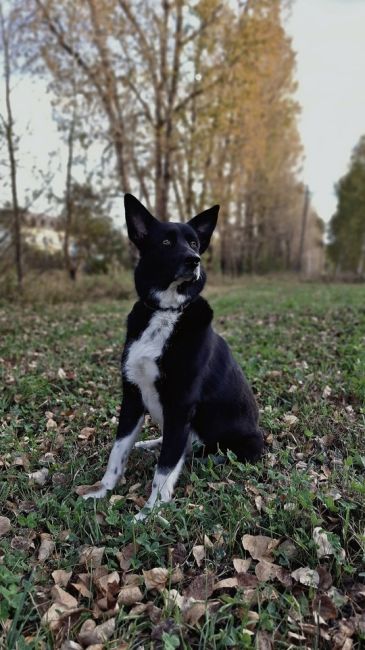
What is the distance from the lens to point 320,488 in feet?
8.82

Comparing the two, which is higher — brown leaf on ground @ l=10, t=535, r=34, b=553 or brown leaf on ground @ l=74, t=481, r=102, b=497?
brown leaf on ground @ l=74, t=481, r=102, b=497

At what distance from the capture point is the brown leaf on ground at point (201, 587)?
205 cm

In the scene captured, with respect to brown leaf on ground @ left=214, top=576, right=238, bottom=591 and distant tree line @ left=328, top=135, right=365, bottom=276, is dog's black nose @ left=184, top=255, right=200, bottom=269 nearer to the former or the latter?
brown leaf on ground @ left=214, top=576, right=238, bottom=591

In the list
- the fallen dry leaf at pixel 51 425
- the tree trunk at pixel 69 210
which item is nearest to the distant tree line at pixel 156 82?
the tree trunk at pixel 69 210

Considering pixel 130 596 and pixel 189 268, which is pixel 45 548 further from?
pixel 189 268

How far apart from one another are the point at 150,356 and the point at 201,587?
121 centimetres

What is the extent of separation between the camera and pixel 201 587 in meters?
2.09

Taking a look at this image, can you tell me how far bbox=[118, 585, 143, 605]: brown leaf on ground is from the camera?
2021mm

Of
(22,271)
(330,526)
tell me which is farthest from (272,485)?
(22,271)

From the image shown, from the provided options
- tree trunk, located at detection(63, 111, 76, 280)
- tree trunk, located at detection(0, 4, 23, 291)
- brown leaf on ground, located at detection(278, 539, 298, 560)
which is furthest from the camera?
tree trunk, located at detection(63, 111, 76, 280)

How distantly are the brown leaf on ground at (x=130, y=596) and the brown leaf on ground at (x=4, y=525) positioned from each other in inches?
31.7

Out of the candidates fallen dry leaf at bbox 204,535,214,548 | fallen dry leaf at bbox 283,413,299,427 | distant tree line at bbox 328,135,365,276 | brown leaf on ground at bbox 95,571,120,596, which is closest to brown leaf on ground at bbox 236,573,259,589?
fallen dry leaf at bbox 204,535,214,548

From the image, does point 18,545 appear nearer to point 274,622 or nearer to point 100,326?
point 274,622

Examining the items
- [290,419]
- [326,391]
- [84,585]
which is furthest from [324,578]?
[326,391]
